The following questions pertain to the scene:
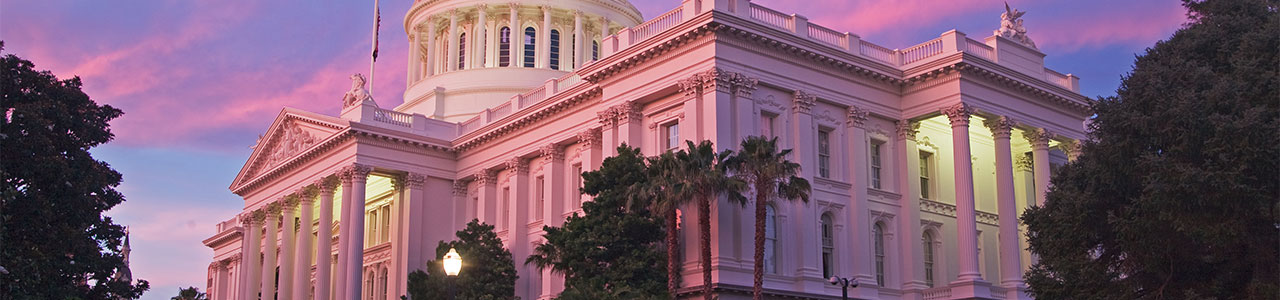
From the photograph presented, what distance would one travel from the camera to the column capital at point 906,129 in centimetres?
4044

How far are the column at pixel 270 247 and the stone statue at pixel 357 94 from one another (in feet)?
25.4

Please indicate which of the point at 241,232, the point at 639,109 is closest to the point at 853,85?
the point at 639,109

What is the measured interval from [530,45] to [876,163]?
25445 millimetres

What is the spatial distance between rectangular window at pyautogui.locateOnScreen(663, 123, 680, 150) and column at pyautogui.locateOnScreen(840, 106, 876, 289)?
5.14 metres

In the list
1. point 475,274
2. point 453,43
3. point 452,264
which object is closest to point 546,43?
point 453,43

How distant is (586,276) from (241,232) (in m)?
38.3

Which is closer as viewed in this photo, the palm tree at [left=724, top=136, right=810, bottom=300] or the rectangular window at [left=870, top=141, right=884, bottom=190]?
the palm tree at [left=724, top=136, right=810, bottom=300]

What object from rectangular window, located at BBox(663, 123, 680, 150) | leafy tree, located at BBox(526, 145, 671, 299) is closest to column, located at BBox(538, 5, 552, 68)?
rectangular window, located at BBox(663, 123, 680, 150)

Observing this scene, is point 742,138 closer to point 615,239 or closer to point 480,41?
point 615,239

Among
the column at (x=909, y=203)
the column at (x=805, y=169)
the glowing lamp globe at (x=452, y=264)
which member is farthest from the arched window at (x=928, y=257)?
the glowing lamp globe at (x=452, y=264)

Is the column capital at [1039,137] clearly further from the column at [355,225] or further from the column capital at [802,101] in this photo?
the column at [355,225]

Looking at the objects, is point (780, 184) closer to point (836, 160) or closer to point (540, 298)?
point (836, 160)

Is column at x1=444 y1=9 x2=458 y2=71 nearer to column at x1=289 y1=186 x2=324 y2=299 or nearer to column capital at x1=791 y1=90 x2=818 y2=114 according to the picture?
column at x1=289 y1=186 x2=324 y2=299

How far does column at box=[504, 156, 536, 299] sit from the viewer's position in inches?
1767
